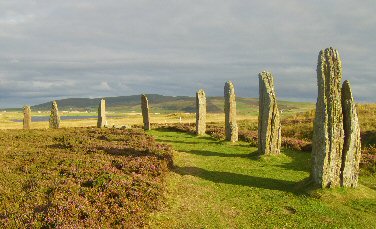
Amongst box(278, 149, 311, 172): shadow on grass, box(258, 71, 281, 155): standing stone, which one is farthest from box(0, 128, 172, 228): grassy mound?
box(278, 149, 311, 172): shadow on grass

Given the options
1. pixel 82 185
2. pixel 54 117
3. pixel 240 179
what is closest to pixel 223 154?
pixel 240 179

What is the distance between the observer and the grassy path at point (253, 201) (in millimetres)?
16641

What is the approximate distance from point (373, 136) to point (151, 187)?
2523 cm

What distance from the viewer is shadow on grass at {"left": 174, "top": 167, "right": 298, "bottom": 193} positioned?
2184cm

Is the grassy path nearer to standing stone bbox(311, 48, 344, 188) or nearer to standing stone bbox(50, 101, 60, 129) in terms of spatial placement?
standing stone bbox(311, 48, 344, 188)

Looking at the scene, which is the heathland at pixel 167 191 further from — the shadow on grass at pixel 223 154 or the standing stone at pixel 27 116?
the standing stone at pixel 27 116

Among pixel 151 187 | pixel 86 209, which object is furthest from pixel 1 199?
pixel 151 187

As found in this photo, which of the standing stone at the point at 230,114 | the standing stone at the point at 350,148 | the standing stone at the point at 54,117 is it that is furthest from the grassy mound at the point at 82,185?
the standing stone at the point at 54,117

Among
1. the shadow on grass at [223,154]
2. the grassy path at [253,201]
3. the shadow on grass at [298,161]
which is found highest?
the shadow on grass at [223,154]

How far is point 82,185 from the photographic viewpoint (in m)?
18.5

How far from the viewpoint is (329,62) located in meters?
19.7

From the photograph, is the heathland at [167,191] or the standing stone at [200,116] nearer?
the heathland at [167,191]

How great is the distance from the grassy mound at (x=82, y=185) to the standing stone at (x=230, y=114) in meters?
10.5

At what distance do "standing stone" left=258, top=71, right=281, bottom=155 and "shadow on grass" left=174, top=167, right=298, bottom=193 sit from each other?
6266mm
